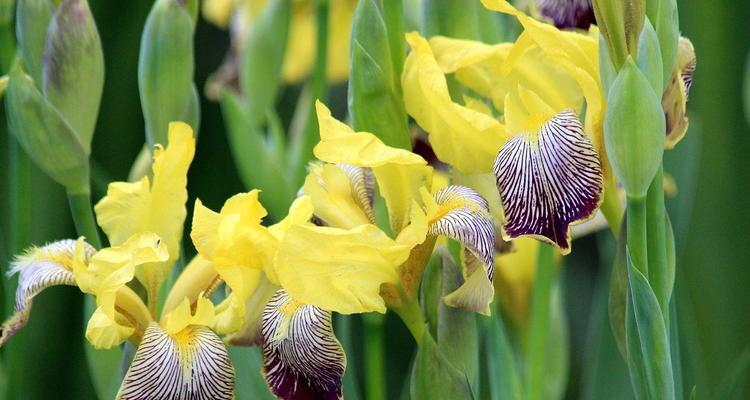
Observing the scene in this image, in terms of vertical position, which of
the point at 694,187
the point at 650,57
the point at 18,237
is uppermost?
the point at 650,57

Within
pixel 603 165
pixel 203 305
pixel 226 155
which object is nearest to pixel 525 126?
pixel 603 165

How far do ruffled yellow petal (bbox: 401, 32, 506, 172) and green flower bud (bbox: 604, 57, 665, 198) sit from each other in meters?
0.08

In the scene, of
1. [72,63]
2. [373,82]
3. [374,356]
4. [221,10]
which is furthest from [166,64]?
[221,10]

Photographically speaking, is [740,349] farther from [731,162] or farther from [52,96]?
[52,96]

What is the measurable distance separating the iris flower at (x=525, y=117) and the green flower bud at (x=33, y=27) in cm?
23

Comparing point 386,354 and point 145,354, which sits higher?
point 145,354

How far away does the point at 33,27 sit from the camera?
71 centimetres

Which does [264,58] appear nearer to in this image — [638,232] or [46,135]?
[46,135]

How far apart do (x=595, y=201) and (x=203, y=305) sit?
0.68ft

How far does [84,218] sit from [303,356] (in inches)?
7.9

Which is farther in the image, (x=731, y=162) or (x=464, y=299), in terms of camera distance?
(x=731, y=162)

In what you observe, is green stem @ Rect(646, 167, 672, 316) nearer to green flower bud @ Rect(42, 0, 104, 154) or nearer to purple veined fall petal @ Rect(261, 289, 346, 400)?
purple veined fall petal @ Rect(261, 289, 346, 400)

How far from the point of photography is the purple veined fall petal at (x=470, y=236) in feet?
1.83

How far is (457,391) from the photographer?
0.61 metres
